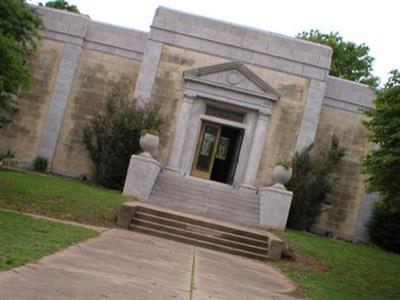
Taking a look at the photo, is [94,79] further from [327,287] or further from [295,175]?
[327,287]

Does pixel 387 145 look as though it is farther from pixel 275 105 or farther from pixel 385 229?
pixel 385 229

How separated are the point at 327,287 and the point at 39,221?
214 inches

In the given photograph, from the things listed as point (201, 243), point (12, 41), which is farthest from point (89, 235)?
point (12, 41)

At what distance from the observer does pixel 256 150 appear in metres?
20.2

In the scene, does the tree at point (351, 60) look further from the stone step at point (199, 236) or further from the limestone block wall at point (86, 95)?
the stone step at point (199, 236)

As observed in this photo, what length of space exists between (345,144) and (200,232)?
9876 millimetres

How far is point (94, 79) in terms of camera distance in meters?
21.3

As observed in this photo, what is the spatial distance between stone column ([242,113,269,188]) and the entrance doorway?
0.81 m

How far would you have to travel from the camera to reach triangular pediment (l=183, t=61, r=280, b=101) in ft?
66.2

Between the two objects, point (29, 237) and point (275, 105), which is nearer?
point (29, 237)

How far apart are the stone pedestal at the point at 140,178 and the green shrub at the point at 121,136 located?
1869 mm

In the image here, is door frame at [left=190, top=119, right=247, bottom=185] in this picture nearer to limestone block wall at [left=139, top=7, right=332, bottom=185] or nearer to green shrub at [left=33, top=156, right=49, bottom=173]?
limestone block wall at [left=139, top=7, right=332, bottom=185]

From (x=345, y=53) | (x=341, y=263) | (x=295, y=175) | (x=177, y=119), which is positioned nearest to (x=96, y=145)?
(x=177, y=119)

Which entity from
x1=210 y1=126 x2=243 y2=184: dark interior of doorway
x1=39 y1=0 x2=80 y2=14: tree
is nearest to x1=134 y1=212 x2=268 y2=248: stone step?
x1=210 y1=126 x2=243 y2=184: dark interior of doorway
